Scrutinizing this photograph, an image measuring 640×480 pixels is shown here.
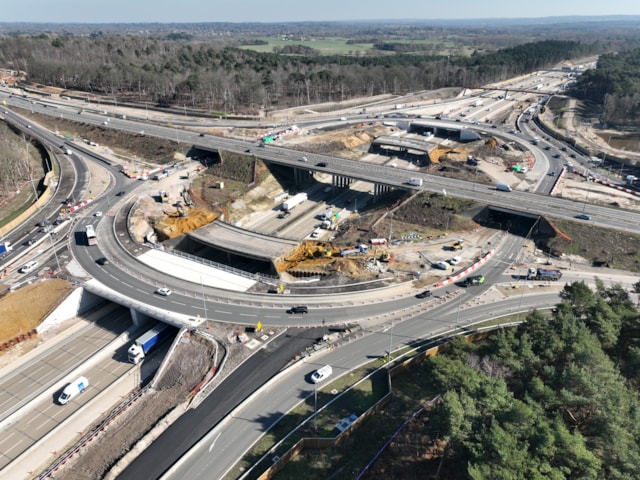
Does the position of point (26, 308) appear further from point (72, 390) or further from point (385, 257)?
point (385, 257)

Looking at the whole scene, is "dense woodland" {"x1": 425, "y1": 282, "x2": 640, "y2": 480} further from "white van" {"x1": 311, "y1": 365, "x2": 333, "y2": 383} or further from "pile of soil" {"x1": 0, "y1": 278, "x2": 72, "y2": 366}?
"pile of soil" {"x1": 0, "y1": 278, "x2": 72, "y2": 366}

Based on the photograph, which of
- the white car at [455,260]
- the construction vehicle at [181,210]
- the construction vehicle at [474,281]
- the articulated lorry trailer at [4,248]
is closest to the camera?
the construction vehicle at [474,281]

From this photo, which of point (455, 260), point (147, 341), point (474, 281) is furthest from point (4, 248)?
point (474, 281)

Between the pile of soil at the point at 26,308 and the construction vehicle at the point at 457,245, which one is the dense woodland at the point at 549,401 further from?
the pile of soil at the point at 26,308

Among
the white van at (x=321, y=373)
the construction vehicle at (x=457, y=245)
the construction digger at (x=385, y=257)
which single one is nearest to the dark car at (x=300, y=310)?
the white van at (x=321, y=373)

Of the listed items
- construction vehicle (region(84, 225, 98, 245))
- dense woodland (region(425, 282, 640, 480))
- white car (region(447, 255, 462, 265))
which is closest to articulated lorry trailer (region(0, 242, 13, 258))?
construction vehicle (region(84, 225, 98, 245))
